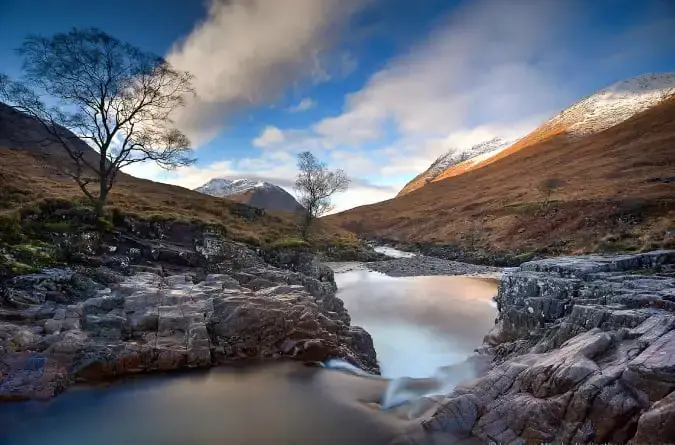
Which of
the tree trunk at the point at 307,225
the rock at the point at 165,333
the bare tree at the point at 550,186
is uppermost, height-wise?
the bare tree at the point at 550,186

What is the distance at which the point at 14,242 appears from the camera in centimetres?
1691

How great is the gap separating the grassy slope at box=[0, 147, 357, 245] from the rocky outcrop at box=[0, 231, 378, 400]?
7079mm

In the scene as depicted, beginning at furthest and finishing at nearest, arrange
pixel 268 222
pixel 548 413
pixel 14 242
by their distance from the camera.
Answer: pixel 268 222 → pixel 14 242 → pixel 548 413

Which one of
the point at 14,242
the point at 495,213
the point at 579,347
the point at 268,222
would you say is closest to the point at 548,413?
the point at 579,347

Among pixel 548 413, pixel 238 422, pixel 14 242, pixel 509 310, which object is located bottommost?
pixel 238 422

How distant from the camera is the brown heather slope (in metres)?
45.1

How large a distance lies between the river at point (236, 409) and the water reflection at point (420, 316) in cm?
17

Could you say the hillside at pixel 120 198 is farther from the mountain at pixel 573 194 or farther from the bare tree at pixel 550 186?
the bare tree at pixel 550 186

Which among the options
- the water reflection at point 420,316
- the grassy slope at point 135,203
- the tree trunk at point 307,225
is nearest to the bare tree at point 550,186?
the grassy slope at point 135,203

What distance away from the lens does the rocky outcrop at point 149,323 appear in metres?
11.4

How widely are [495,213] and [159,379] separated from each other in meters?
74.0

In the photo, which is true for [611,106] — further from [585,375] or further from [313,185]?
[585,375]

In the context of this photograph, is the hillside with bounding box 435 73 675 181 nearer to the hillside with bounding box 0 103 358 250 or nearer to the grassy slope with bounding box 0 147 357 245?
the hillside with bounding box 0 103 358 250

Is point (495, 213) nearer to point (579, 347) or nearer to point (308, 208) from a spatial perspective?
point (308, 208)
